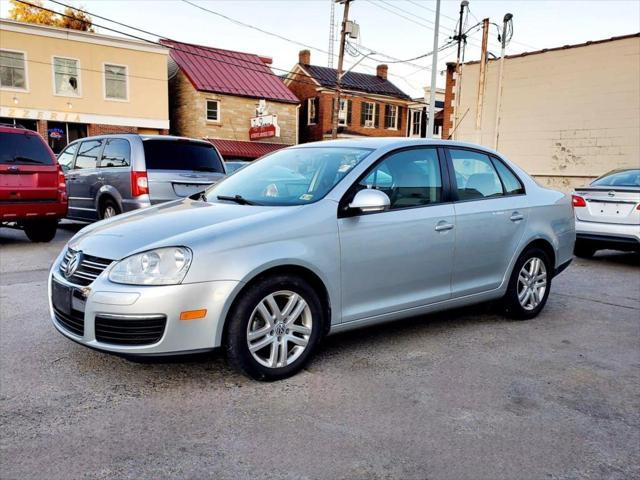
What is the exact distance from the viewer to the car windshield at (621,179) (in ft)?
26.9

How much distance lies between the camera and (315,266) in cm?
357

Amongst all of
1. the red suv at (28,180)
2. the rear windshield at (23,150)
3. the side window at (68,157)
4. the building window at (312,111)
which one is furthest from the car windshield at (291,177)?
the building window at (312,111)

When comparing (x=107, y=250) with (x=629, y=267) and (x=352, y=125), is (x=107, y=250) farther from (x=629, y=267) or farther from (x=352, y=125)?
(x=352, y=125)

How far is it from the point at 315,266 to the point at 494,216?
1955 millimetres

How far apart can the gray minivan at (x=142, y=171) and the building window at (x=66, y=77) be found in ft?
55.2

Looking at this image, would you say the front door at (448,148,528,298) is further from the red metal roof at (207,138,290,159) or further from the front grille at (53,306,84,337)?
the red metal roof at (207,138,290,159)

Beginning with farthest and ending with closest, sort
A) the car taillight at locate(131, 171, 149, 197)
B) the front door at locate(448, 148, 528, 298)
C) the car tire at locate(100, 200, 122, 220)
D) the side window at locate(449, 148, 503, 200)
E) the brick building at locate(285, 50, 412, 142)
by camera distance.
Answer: the brick building at locate(285, 50, 412, 142) < the car tire at locate(100, 200, 122, 220) < the car taillight at locate(131, 171, 149, 197) < the side window at locate(449, 148, 503, 200) < the front door at locate(448, 148, 528, 298)

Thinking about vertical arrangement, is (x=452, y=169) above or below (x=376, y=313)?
above

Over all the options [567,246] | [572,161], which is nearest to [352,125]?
[572,161]

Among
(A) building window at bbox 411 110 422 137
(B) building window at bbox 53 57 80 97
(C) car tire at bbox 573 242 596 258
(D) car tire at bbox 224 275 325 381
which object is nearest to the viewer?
(D) car tire at bbox 224 275 325 381

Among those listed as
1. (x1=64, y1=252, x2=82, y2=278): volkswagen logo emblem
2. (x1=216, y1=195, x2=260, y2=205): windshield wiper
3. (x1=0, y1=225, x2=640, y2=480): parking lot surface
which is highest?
(x1=216, y1=195, x2=260, y2=205): windshield wiper

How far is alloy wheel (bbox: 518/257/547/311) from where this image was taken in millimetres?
5086

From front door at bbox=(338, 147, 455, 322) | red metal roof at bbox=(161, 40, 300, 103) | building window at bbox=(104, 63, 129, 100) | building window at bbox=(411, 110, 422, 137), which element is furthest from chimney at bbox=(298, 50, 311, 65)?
front door at bbox=(338, 147, 455, 322)

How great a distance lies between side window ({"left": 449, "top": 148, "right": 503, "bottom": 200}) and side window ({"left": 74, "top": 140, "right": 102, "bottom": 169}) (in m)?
6.75
